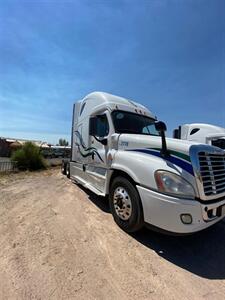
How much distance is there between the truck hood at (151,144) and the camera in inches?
139

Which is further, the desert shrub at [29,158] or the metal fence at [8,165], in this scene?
the desert shrub at [29,158]

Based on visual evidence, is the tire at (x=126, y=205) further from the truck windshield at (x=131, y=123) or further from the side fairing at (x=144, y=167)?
the truck windshield at (x=131, y=123)

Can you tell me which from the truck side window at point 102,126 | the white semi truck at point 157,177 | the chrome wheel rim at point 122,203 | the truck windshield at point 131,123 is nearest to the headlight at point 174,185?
the white semi truck at point 157,177

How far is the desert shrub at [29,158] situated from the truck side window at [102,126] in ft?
42.3

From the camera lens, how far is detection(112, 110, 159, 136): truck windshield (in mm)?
5121

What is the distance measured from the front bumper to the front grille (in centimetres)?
26

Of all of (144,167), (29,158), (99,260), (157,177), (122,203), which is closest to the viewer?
(99,260)

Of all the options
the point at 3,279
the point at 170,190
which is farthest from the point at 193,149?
the point at 3,279

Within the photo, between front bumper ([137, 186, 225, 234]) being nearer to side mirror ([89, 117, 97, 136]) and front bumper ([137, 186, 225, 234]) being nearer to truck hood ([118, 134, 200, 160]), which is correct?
truck hood ([118, 134, 200, 160])

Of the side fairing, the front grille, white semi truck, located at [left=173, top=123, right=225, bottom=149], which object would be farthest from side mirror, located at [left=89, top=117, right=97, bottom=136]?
white semi truck, located at [left=173, top=123, right=225, bottom=149]

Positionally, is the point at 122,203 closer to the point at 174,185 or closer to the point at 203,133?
the point at 174,185

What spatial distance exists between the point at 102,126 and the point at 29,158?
44.1ft

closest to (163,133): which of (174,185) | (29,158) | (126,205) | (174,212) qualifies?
(174,185)

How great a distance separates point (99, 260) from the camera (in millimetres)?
3209
